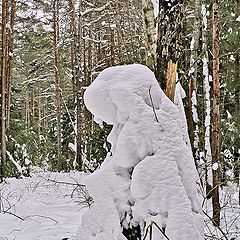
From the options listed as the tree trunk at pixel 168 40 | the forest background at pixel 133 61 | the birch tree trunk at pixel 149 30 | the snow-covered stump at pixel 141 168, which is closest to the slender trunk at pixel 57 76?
the forest background at pixel 133 61

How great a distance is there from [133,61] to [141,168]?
862 centimetres

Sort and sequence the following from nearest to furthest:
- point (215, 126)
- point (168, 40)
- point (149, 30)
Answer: point (168, 40) → point (149, 30) → point (215, 126)

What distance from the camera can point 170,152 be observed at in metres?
3.22

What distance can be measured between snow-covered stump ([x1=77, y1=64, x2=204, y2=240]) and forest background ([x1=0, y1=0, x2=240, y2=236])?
46.4 inches

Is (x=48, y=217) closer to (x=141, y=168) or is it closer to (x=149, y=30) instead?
(x=149, y=30)

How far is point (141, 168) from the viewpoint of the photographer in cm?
319

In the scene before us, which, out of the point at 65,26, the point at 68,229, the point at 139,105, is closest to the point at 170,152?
the point at 139,105

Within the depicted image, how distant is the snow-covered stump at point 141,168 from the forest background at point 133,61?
118 centimetres

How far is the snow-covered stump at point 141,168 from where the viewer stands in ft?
10.3

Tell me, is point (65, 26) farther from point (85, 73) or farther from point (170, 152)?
point (170, 152)

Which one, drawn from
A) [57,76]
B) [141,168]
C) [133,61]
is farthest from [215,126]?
[57,76]

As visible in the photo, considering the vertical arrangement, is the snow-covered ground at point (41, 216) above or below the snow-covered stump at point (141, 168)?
below

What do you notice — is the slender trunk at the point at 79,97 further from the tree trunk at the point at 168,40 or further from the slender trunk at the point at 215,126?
the tree trunk at the point at 168,40

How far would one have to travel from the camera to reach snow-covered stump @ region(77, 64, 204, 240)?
3139 mm
